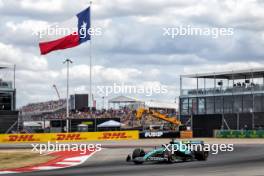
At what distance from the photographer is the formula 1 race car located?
24016mm

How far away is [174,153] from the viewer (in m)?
24.7

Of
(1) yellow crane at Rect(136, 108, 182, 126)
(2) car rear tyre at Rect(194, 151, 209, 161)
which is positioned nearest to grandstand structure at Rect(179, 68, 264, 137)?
(1) yellow crane at Rect(136, 108, 182, 126)

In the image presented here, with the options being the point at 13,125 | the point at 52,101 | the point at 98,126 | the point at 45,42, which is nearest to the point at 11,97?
the point at 13,125

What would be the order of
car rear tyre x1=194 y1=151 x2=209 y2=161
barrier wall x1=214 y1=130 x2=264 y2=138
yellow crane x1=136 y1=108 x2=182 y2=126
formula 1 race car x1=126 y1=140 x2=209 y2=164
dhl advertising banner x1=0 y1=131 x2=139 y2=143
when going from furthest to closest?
yellow crane x1=136 y1=108 x2=182 y2=126
barrier wall x1=214 y1=130 x2=264 y2=138
dhl advertising banner x1=0 y1=131 x2=139 y2=143
car rear tyre x1=194 y1=151 x2=209 y2=161
formula 1 race car x1=126 y1=140 x2=209 y2=164

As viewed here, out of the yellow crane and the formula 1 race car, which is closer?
the formula 1 race car

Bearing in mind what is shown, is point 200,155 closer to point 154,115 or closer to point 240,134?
point 240,134

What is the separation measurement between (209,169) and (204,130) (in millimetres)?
48541

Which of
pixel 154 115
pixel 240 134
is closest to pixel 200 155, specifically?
pixel 240 134

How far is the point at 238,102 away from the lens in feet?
254

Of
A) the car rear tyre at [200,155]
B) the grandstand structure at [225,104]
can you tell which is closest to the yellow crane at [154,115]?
the grandstand structure at [225,104]

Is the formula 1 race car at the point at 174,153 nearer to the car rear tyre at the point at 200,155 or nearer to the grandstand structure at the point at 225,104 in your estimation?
the car rear tyre at the point at 200,155

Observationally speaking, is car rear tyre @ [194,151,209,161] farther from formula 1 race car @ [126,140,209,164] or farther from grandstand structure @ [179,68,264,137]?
grandstand structure @ [179,68,264,137]

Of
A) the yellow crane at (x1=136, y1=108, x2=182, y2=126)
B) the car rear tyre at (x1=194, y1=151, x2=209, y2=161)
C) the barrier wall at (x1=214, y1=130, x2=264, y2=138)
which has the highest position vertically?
the yellow crane at (x1=136, y1=108, x2=182, y2=126)

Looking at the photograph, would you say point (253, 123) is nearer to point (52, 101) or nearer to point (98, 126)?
point (98, 126)
